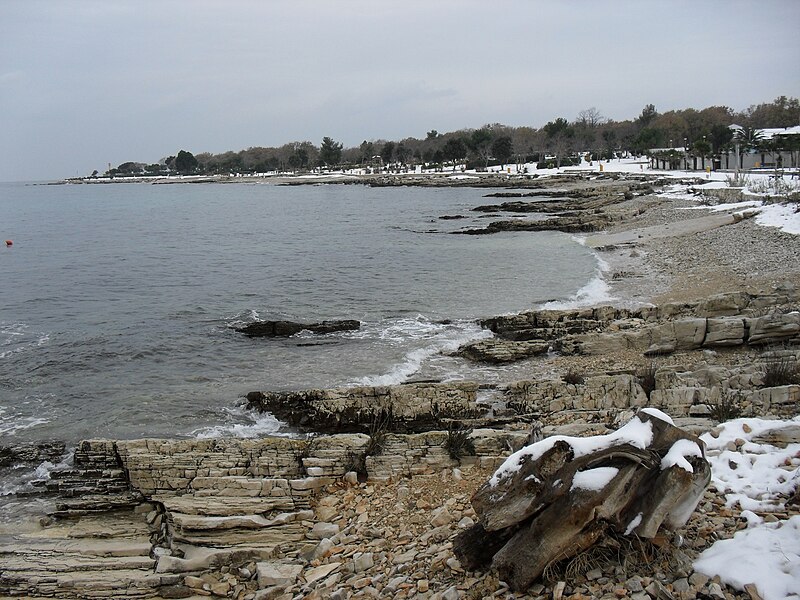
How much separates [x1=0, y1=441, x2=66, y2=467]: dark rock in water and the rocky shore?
33mm

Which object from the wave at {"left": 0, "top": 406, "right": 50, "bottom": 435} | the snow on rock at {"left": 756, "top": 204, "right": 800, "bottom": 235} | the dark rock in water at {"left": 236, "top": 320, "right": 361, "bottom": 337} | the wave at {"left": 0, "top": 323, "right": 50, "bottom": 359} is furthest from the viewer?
the snow on rock at {"left": 756, "top": 204, "right": 800, "bottom": 235}

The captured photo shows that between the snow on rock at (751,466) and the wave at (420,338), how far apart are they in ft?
28.0

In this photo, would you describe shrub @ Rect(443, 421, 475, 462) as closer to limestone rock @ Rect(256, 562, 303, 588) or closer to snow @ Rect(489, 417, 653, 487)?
limestone rock @ Rect(256, 562, 303, 588)

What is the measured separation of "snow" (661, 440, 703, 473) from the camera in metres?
5.00

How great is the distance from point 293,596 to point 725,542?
4.20 meters

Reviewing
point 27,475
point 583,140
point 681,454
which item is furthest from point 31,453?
point 583,140

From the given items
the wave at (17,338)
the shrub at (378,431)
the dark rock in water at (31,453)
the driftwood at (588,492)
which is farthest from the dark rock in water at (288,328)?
the driftwood at (588,492)

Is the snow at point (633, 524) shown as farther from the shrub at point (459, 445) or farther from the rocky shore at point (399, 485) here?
the shrub at point (459, 445)

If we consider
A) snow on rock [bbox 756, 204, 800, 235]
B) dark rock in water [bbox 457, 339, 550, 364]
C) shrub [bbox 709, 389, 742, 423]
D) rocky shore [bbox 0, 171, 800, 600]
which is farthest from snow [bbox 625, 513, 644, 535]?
snow on rock [bbox 756, 204, 800, 235]

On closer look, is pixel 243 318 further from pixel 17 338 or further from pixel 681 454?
pixel 681 454

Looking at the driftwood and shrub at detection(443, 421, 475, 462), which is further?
shrub at detection(443, 421, 475, 462)

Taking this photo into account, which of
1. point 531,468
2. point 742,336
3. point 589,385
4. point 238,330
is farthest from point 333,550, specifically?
point 238,330

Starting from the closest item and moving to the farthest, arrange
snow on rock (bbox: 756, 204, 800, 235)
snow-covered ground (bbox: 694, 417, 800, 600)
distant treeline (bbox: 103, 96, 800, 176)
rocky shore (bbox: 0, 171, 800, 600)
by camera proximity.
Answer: snow-covered ground (bbox: 694, 417, 800, 600), rocky shore (bbox: 0, 171, 800, 600), snow on rock (bbox: 756, 204, 800, 235), distant treeline (bbox: 103, 96, 800, 176)

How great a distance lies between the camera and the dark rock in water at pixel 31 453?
11.6 metres
